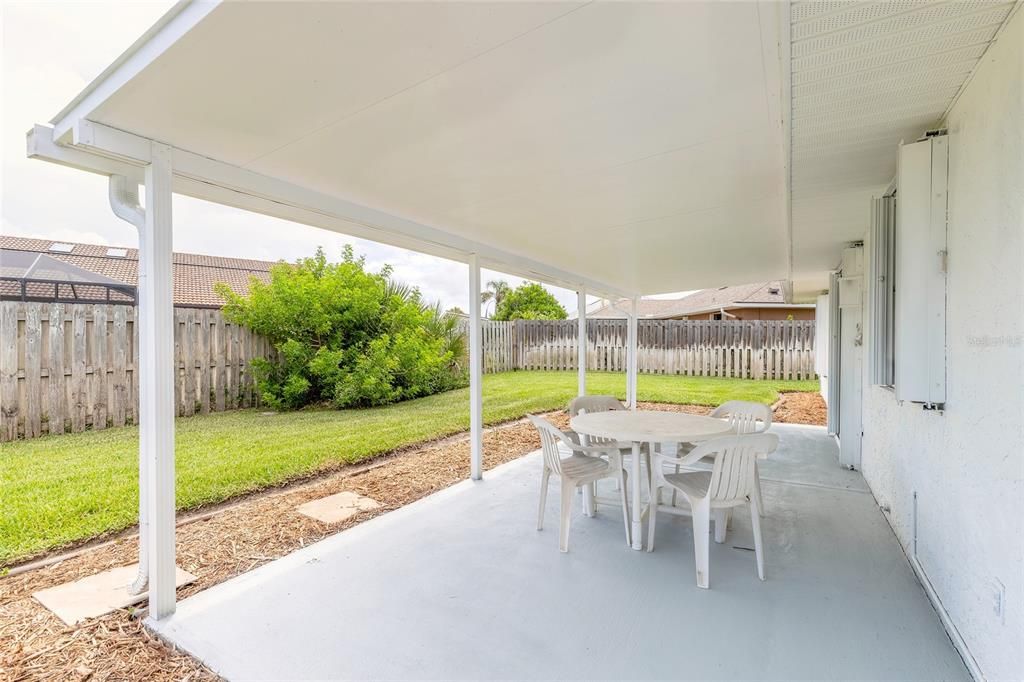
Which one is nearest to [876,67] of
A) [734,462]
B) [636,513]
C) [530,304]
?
[734,462]

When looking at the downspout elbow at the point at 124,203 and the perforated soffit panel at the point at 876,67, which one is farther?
the downspout elbow at the point at 124,203

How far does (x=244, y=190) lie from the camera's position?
278 cm

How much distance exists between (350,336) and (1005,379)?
814 centimetres

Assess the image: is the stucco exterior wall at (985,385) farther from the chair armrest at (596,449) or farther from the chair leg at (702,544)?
the chair armrest at (596,449)

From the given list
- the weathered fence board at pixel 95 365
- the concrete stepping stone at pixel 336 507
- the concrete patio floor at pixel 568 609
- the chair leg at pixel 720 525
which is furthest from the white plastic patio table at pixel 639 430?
the weathered fence board at pixel 95 365

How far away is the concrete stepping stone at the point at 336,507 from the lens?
385cm

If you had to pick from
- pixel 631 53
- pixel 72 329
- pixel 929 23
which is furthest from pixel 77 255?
pixel 929 23

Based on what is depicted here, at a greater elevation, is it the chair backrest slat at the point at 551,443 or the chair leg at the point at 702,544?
the chair backrest slat at the point at 551,443

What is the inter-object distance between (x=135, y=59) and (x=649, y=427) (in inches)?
138

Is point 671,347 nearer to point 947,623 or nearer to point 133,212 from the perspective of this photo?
point 947,623

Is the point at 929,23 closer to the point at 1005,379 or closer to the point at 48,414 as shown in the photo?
the point at 1005,379

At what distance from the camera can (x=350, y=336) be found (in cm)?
838

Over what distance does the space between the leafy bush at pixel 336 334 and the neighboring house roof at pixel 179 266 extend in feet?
4.79

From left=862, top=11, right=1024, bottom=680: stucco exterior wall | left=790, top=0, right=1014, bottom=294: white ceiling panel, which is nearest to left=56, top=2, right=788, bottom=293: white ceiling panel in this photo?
left=790, top=0, right=1014, bottom=294: white ceiling panel
